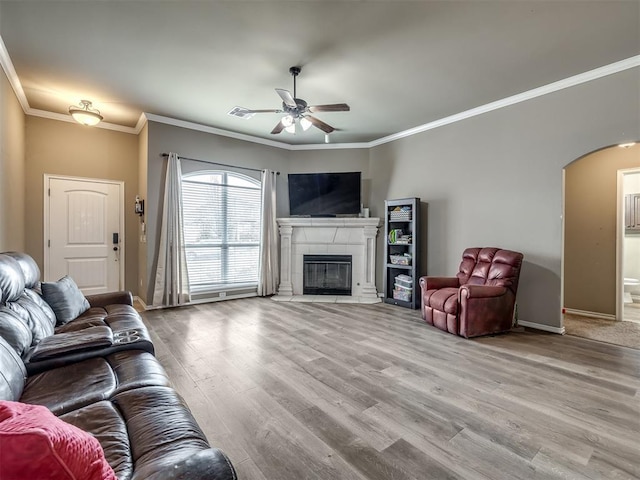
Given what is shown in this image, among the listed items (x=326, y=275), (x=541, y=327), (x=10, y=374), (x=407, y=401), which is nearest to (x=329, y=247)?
(x=326, y=275)

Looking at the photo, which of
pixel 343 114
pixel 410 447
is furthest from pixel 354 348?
pixel 343 114

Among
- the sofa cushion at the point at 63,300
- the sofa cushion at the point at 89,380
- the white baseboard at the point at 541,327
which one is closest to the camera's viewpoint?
the sofa cushion at the point at 89,380

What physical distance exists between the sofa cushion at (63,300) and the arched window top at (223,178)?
270cm

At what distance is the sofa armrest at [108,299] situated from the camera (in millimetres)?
3086

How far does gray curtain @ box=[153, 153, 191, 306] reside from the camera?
186 inches

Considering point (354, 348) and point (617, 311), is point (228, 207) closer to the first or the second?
point (354, 348)

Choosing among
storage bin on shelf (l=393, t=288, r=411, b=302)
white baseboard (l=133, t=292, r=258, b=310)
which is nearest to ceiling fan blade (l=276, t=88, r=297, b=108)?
storage bin on shelf (l=393, t=288, r=411, b=302)

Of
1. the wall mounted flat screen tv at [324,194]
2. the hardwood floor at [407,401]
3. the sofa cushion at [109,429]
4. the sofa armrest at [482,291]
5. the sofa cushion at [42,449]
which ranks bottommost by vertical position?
the hardwood floor at [407,401]

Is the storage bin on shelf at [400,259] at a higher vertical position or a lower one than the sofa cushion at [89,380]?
higher

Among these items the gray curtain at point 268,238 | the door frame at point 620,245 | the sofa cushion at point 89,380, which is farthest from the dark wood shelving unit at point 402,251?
the sofa cushion at point 89,380

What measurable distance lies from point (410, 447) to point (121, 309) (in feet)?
8.96

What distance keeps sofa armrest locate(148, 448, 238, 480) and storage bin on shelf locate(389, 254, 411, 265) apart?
14.7ft

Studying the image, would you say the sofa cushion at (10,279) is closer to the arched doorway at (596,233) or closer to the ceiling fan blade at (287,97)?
the ceiling fan blade at (287,97)

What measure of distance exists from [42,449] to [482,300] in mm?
3812
